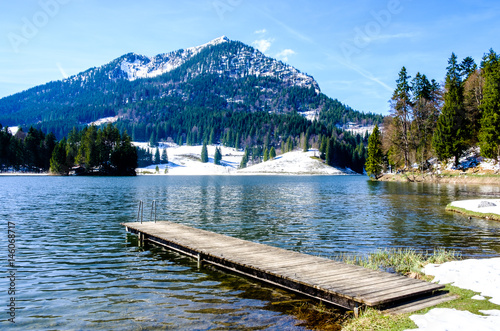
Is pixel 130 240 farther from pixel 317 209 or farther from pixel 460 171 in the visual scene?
pixel 460 171

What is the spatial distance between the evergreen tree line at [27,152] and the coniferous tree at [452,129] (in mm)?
160519

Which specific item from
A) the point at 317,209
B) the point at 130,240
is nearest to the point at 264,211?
the point at 317,209

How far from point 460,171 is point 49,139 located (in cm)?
16708

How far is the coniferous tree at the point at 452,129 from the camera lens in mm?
85938

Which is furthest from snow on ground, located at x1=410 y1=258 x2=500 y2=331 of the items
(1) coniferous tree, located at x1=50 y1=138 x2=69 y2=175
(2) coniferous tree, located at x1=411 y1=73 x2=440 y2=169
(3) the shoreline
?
(1) coniferous tree, located at x1=50 y1=138 x2=69 y2=175

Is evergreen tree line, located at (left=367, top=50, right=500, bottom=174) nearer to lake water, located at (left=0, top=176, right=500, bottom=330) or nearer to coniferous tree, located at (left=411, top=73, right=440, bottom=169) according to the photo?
coniferous tree, located at (left=411, top=73, right=440, bottom=169)

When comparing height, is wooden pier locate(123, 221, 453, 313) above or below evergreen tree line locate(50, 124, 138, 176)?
below

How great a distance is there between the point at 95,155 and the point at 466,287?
156021mm

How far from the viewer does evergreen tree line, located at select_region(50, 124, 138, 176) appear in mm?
150750

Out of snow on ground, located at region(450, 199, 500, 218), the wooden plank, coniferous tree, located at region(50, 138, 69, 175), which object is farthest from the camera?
coniferous tree, located at region(50, 138, 69, 175)

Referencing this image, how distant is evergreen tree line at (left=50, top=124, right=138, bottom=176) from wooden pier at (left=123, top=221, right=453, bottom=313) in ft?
467

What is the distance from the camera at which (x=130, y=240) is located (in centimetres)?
2469

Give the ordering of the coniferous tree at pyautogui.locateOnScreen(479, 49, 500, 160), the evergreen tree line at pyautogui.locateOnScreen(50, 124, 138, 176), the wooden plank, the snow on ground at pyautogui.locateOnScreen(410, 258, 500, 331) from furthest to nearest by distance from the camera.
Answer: the evergreen tree line at pyautogui.locateOnScreen(50, 124, 138, 176)
the coniferous tree at pyautogui.locateOnScreen(479, 49, 500, 160)
the wooden plank
the snow on ground at pyautogui.locateOnScreen(410, 258, 500, 331)

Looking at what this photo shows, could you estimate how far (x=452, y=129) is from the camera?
8675cm
